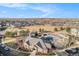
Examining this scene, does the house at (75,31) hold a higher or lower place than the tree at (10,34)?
higher

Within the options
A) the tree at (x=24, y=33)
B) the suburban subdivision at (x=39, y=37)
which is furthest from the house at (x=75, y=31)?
the tree at (x=24, y=33)

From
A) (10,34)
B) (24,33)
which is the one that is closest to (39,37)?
(24,33)

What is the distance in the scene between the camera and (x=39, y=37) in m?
1.13

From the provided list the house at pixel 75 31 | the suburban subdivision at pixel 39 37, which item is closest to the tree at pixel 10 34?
the suburban subdivision at pixel 39 37

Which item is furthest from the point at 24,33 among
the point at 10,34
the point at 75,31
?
the point at 75,31

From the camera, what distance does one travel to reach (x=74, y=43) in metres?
1.12

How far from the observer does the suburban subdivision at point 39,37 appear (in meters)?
1.12

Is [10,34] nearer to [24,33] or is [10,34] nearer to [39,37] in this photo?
[24,33]

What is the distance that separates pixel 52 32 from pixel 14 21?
29 cm

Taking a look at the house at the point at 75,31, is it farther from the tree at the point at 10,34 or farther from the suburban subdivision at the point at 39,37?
the tree at the point at 10,34

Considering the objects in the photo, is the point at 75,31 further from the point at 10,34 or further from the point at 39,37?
the point at 10,34

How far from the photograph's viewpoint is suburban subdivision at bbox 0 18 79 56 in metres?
1.12

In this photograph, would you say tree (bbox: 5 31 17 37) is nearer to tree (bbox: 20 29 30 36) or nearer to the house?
tree (bbox: 20 29 30 36)

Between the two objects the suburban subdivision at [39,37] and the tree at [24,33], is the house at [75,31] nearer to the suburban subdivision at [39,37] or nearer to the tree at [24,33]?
the suburban subdivision at [39,37]
